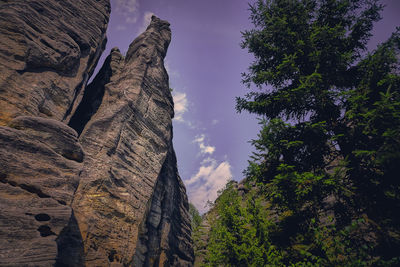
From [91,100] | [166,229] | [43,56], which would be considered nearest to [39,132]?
[43,56]

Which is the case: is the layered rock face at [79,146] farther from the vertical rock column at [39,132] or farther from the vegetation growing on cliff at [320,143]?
the vegetation growing on cliff at [320,143]

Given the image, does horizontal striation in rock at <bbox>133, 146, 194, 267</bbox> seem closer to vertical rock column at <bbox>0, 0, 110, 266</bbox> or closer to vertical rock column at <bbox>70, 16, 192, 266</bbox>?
vertical rock column at <bbox>70, 16, 192, 266</bbox>

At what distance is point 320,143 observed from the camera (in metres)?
8.12

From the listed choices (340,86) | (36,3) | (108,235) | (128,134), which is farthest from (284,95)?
(36,3)

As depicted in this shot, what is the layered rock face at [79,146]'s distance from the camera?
701 cm

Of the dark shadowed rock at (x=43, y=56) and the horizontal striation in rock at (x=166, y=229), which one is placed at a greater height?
the dark shadowed rock at (x=43, y=56)

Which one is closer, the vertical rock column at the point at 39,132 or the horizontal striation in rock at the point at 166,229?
the vertical rock column at the point at 39,132

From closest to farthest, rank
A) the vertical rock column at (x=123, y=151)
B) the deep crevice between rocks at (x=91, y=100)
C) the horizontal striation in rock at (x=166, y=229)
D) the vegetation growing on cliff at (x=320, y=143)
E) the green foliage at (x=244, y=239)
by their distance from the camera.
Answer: the vegetation growing on cliff at (x=320, y=143), the green foliage at (x=244, y=239), the vertical rock column at (x=123, y=151), the horizontal striation in rock at (x=166, y=229), the deep crevice between rocks at (x=91, y=100)

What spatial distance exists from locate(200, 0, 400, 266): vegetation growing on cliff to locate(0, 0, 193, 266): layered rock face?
258 inches

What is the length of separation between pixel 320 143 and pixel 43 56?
16.3 meters

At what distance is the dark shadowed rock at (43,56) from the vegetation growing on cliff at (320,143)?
37.9 feet

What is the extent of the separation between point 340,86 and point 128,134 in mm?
13691

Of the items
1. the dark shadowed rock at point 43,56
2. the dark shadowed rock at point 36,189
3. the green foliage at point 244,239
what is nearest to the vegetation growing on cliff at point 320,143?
the green foliage at point 244,239

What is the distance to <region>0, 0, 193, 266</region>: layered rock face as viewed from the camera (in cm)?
701
